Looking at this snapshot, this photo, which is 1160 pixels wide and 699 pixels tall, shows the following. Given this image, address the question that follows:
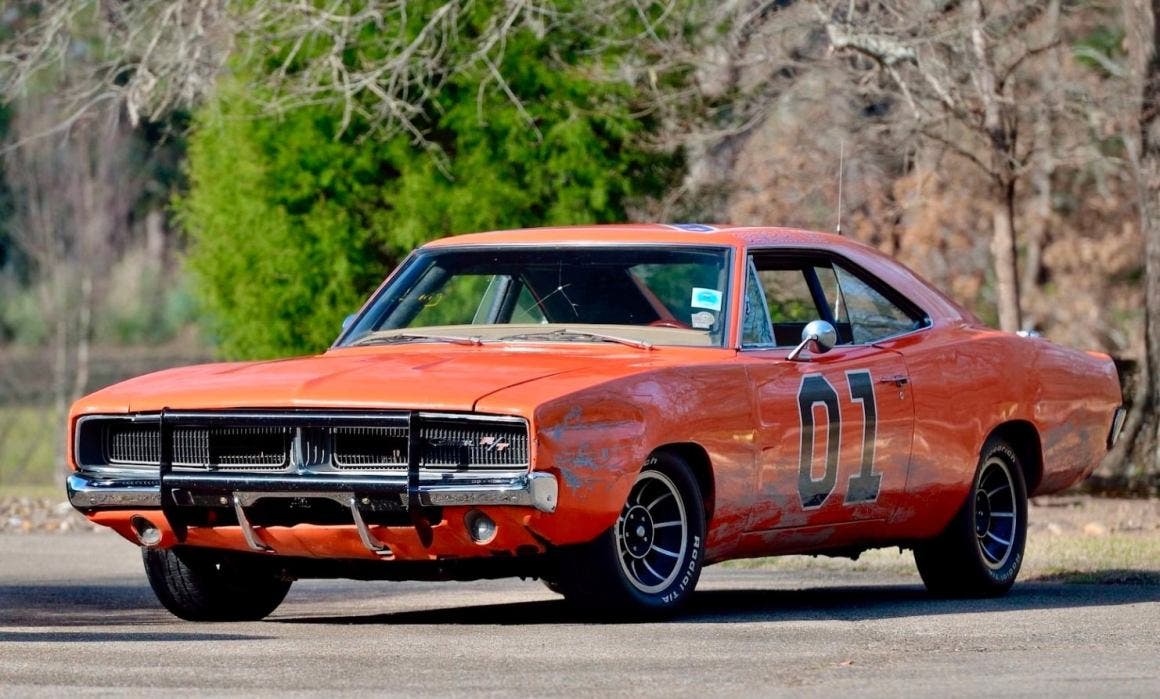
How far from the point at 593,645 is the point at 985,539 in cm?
321

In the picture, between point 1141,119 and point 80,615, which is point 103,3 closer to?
point 1141,119

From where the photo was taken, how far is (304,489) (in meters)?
7.74

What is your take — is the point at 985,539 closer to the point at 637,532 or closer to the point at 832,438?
the point at 832,438

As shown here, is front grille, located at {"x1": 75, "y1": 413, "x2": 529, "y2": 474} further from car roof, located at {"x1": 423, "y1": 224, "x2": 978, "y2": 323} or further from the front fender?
car roof, located at {"x1": 423, "y1": 224, "x2": 978, "y2": 323}

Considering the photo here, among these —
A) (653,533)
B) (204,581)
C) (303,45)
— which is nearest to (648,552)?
(653,533)

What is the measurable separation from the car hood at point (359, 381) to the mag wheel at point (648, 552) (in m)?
0.45

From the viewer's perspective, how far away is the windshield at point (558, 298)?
8.85m

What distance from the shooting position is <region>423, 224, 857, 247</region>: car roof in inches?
360

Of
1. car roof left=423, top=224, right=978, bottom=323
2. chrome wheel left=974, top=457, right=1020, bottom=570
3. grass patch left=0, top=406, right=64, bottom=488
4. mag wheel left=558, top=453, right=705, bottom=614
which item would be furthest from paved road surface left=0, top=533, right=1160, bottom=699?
grass patch left=0, top=406, right=64, bottom=488

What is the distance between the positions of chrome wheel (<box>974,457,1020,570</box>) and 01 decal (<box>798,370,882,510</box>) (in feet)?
3.49

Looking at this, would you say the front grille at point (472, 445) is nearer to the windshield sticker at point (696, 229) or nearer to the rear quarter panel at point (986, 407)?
the windshield sticker at point (696, 229)

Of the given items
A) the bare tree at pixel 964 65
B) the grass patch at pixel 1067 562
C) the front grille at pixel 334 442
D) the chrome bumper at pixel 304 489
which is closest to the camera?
the chrome bumper at pixel 304 489

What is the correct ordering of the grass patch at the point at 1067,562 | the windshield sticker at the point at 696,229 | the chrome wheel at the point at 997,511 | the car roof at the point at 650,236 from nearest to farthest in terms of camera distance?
1. the car roof at the point at 650,236
2. the windshield sticker at the point at 696,229
3. the chrome wheel at the point at 997,511
4. the grass patch at the point at 1067,562

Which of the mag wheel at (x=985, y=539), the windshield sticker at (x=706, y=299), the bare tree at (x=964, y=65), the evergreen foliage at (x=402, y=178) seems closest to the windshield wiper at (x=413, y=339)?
the windshield sticker at (x=706, y=299)
